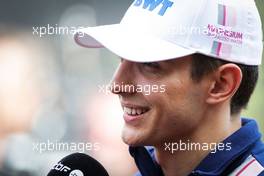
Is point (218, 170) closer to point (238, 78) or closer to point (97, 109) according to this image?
point (238, 78)

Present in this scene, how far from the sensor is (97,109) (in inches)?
57.7

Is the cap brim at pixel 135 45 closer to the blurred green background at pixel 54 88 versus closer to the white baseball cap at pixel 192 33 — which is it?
the white baseball cap at pixel 192 33

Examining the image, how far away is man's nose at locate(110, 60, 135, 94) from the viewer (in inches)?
32.8

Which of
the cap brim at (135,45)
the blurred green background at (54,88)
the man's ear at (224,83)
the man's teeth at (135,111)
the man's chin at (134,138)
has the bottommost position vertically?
the blurred green background at (54,88)

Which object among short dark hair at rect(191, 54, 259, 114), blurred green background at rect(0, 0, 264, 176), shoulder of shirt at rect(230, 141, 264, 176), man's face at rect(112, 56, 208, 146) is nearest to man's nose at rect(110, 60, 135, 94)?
man's face at rect(112, 56, 208, 146)

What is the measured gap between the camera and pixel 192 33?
82 cm

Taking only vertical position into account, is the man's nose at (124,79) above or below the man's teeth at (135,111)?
above

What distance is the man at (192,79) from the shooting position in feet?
2.68

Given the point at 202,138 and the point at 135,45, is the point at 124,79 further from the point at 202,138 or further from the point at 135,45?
the point at 202,138

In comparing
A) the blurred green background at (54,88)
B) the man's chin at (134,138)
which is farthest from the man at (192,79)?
the blurred green background at (54,88)

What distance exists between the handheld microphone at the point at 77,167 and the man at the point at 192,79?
3.0 inches

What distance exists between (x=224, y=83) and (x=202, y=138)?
102 millimetres

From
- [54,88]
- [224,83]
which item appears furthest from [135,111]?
[54,88]

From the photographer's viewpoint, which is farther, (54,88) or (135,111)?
(54,88)
